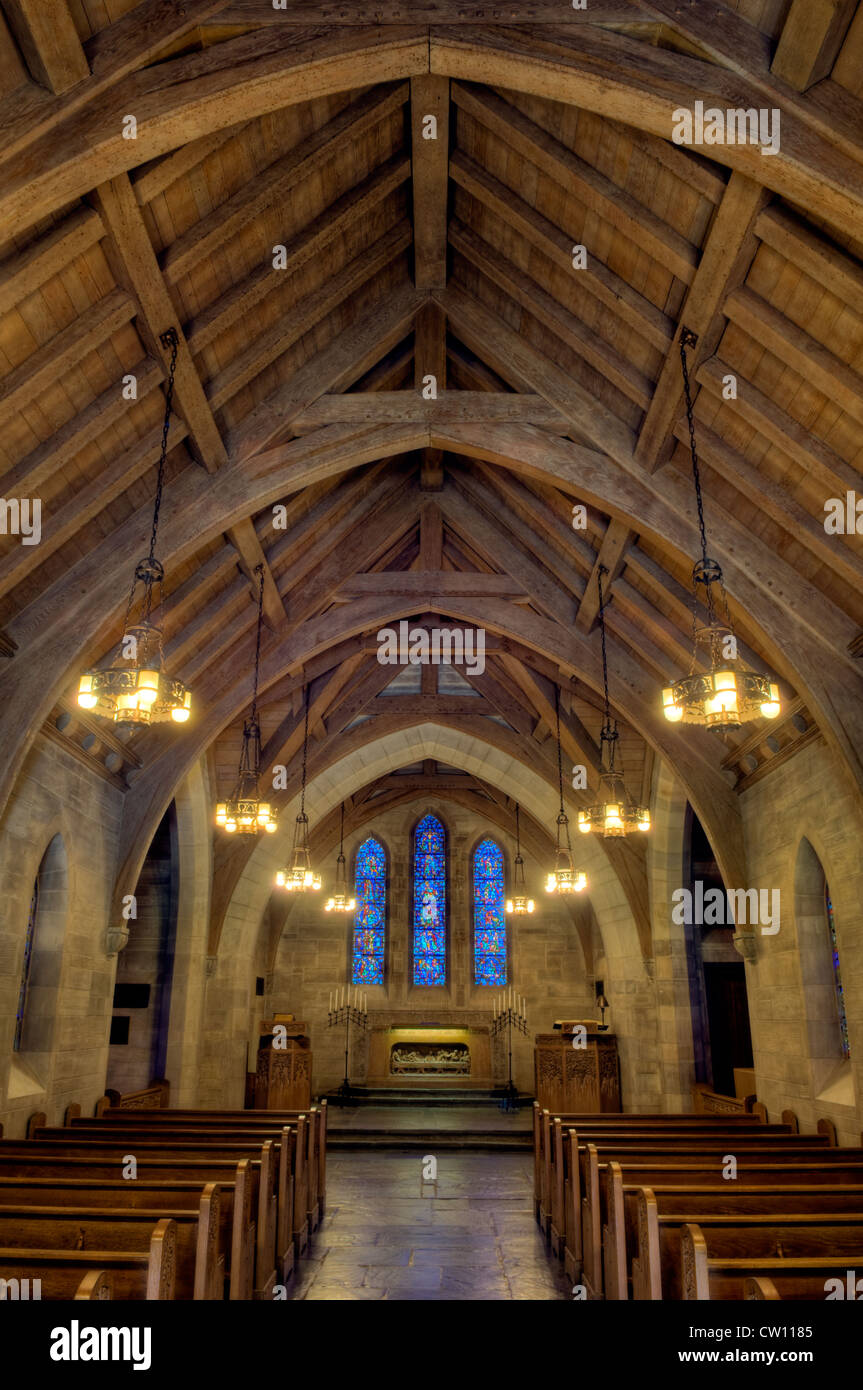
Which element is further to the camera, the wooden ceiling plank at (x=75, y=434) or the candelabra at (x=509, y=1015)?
the candelabra at (x=509, y=1015)

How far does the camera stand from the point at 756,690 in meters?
5.52

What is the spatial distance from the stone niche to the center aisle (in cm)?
648

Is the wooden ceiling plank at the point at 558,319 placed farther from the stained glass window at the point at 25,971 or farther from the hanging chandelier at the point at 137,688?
the stained glass window at the point at 25,971

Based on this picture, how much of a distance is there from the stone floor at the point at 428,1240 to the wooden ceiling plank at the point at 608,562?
655cm

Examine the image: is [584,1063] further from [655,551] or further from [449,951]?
[655,551]

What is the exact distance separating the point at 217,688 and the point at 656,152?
7700 millimetres

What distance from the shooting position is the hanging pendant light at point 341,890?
55.9 ft

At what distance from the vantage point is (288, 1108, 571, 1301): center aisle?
6539mm

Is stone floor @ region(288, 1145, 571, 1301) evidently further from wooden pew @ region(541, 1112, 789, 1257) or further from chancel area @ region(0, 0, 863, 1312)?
wooden pew @ region(541, 1112, 789, 1257)

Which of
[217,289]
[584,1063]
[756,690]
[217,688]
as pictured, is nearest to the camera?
[756,690]

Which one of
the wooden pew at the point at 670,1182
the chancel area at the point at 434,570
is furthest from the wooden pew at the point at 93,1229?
the wooden pew at the point at 670,1182

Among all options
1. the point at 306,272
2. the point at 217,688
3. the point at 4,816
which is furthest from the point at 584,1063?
the point at 306,272

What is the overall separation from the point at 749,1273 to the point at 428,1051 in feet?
55.3
